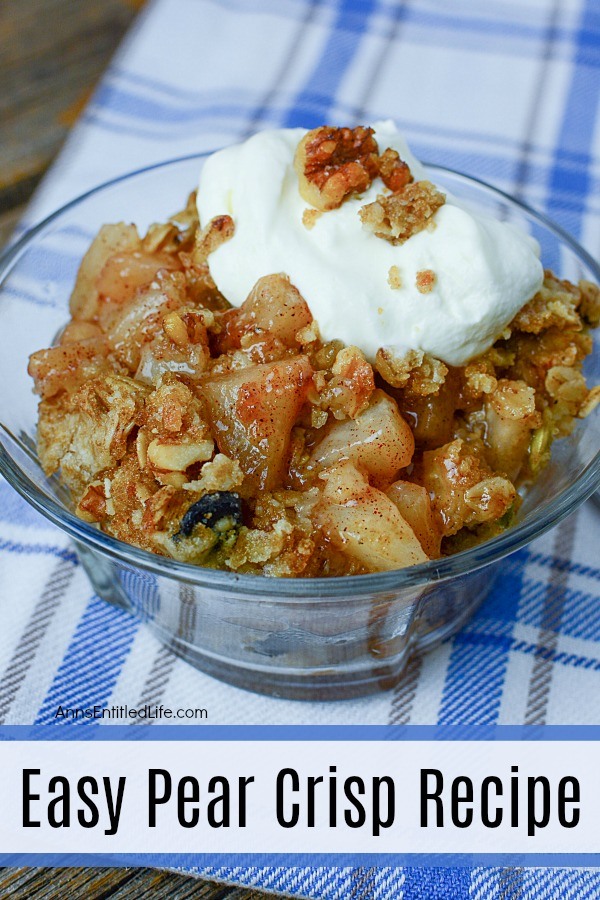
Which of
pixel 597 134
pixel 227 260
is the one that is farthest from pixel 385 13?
pixel 227 260

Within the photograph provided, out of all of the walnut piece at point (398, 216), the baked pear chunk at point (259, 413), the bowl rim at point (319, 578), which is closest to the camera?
the bowl rim at point (319, 578)

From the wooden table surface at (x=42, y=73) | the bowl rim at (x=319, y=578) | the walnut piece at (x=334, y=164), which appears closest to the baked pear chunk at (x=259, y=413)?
the bowl rim at (x=319, y=578)

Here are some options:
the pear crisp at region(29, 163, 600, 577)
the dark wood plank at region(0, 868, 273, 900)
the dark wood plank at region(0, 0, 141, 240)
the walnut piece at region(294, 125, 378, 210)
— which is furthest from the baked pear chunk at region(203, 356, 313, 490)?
the dark wood plank at region(0, 0, 141, 240)

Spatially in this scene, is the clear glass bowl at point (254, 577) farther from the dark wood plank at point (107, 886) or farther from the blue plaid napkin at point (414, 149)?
the dark wood plank at point (107, 886)

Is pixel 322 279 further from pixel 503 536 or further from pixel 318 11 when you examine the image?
pixel 318 11

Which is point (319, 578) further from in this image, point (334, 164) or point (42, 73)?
point (42, 73)

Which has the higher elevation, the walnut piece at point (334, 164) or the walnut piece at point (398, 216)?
the walnut piece at point (334, 164)
